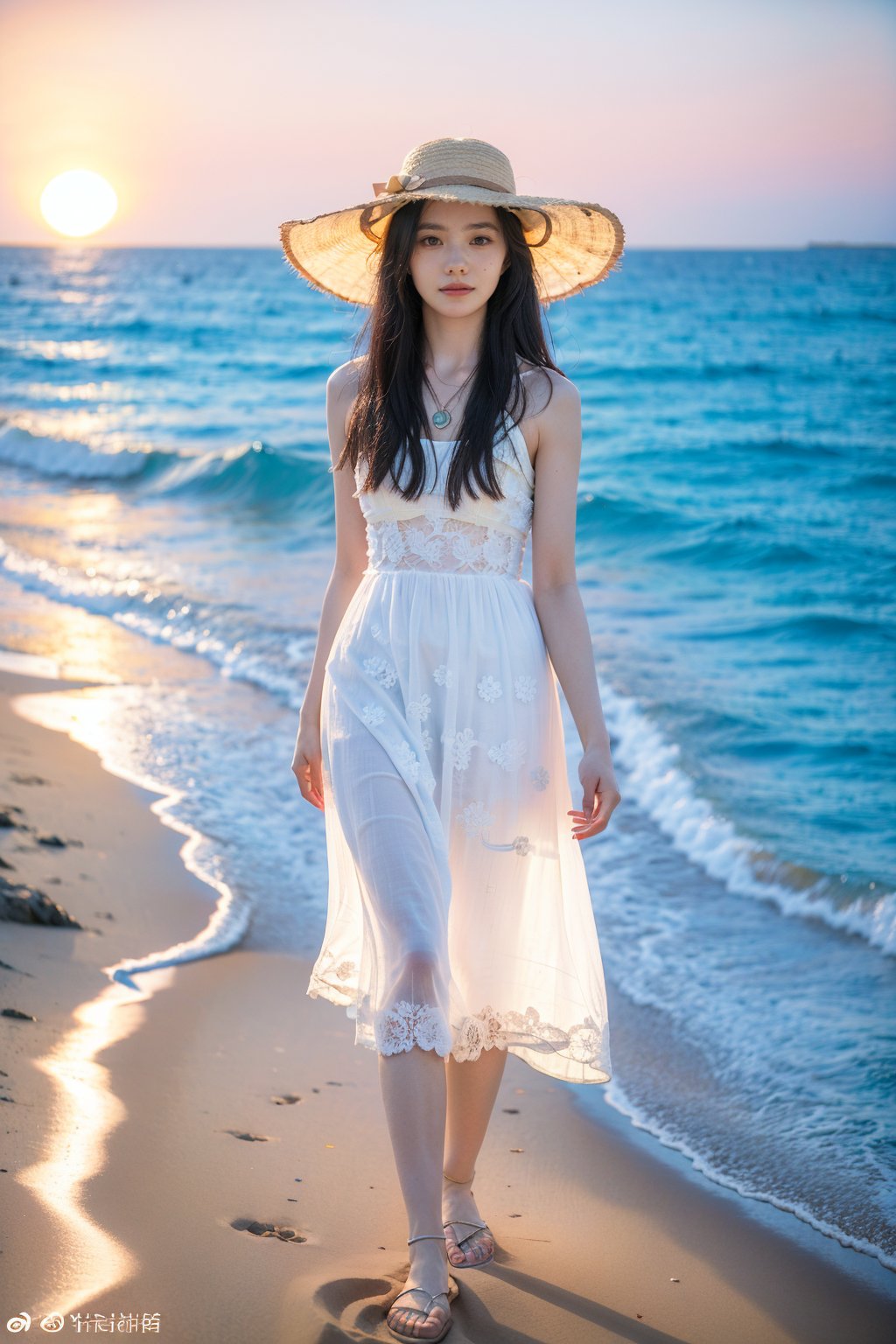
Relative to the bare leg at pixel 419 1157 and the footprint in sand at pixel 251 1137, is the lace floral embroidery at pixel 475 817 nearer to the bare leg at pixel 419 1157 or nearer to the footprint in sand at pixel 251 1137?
the bare leg at pixel 419 1157

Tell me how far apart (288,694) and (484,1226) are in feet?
16.1

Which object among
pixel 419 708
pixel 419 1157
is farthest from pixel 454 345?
pixel 419 1157

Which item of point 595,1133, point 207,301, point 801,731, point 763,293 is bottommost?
point 595,1133

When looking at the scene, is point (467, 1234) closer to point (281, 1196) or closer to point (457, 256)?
point (281, 1196)

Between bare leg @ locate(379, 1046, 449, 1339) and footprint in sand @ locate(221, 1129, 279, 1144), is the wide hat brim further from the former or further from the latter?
footprint in sand @ locate(221, 1129, 279, 1144)

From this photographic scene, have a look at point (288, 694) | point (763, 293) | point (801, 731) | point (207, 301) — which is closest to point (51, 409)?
point (288, 694)

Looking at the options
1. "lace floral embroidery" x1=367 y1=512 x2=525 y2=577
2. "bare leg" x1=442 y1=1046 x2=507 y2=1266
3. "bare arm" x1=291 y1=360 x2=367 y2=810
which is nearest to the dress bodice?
"lace floral embroidery" x1=367 y1=512 x2=525 y2=577

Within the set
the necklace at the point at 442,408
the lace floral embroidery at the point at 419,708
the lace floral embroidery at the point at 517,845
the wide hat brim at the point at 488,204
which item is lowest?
the lace floral embroidery at the point at 517,845

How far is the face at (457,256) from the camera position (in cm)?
267

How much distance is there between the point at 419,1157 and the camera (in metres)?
2.28

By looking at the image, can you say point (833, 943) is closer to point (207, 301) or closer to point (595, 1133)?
point (595, 1133)

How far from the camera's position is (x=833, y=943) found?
480cm

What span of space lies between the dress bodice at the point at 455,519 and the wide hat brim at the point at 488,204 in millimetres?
477

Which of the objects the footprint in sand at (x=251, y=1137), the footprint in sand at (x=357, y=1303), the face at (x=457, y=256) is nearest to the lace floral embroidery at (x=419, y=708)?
the face at (x=457, y=256)
